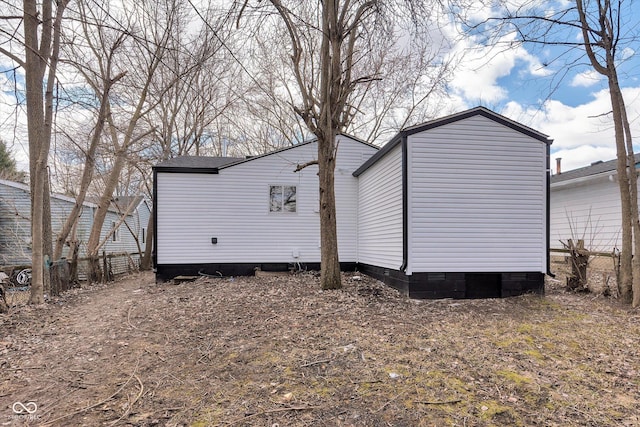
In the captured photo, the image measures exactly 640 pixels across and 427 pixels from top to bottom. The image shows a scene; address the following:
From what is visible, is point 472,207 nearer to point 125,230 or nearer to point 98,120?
point 98,120

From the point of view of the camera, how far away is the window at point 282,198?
10.6m

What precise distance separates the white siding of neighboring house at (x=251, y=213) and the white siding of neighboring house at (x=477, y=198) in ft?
13.2

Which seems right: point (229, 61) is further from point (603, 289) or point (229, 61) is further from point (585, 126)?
point (603, 289)

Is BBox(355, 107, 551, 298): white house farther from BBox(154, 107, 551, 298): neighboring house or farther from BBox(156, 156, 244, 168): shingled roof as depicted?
BBox(156, 156, 244, 168): shingled roof

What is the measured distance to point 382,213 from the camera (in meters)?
8.28

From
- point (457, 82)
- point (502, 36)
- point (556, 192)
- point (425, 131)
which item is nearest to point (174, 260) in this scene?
point (425, 131)

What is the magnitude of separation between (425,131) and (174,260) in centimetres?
739

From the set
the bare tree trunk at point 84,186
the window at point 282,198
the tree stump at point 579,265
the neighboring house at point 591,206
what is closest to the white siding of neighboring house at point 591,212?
the neighboring house at point 591,206

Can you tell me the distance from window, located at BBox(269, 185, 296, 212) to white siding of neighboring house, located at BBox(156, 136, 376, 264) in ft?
0.45

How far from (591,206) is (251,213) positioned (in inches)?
422

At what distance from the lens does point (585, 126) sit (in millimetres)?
7129

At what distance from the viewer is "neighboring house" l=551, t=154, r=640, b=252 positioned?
34.5ft

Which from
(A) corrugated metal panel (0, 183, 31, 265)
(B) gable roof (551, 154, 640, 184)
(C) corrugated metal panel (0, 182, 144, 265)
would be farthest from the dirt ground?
(A) corrugated metal panel (0, 183, 31, 265)

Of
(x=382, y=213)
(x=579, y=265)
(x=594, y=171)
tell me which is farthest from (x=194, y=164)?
(x=594, y=171)
